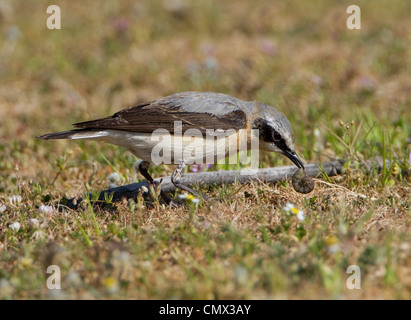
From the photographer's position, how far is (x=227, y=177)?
599 cm

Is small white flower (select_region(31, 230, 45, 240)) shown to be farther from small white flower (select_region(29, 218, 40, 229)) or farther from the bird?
the bird

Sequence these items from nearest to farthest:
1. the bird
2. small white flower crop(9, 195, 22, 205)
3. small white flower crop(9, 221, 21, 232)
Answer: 1. small white flower crop(9, 221, 21, 232)
2. small white flower crop(9, 195, 22, 205)
3. the bird

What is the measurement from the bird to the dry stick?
0.15 meters

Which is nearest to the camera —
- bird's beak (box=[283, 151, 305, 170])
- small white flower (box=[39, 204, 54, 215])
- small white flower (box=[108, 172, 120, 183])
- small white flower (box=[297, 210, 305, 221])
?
small white flower (box=[297, 210, 305, 221])

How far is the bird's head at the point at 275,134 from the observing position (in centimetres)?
609

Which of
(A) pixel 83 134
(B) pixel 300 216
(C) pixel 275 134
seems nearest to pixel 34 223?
(A) pixel 83 134

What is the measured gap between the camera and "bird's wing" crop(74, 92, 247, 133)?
5.86 m

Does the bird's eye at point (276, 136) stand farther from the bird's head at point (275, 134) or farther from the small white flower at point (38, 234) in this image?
the small white flower at point (38, 234)

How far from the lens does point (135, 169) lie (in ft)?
23.1

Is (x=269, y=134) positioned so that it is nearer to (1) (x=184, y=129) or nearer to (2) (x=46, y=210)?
(1) (x=184, y=129)

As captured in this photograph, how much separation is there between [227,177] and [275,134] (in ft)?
2.30

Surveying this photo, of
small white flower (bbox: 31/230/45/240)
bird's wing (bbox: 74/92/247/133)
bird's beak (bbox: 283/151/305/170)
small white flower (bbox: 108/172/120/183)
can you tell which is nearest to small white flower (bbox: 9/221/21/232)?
small white flower (bbox: 31/230/45/240)
